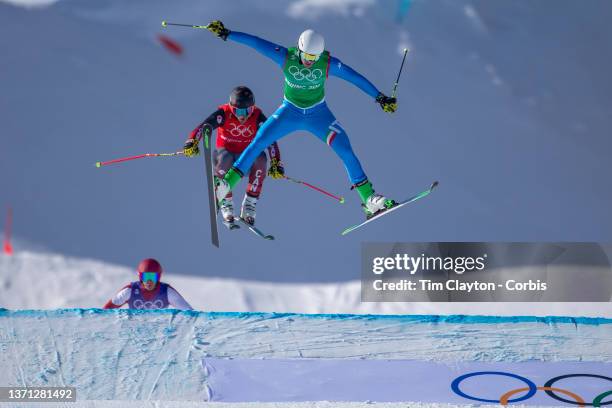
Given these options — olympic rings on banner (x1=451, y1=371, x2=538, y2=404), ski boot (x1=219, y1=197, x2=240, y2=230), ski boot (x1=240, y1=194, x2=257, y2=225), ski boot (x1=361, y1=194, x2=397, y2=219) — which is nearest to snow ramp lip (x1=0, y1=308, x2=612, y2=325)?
olympic rings on banner (x1=451, y1=371, x2=538, y2=404)

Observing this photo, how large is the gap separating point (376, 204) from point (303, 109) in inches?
32.0

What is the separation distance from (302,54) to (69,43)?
4020 mm

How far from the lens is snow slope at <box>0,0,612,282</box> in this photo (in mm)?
8336

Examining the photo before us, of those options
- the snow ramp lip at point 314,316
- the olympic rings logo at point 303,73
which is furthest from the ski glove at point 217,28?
the snow ramp lip at point 314,316

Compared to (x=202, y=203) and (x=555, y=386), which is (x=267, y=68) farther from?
(x=555, y=386)

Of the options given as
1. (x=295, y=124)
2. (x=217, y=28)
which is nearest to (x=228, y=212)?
(x=295, y=124)

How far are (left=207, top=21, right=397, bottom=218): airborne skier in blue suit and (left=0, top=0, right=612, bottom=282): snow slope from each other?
8.76ft

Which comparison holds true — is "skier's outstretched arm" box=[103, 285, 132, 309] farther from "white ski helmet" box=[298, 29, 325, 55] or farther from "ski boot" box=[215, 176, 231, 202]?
"white ski helmet" box=[298, 29, 325, 55]

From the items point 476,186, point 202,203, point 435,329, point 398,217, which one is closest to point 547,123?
point 476,186

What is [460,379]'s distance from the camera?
14.4 ft

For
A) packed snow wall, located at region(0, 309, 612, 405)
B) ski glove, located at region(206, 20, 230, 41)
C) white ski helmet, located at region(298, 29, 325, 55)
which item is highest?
ski glove, located at region(206, 20, 230, 41)

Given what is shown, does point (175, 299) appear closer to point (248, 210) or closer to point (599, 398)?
point (248, 210)

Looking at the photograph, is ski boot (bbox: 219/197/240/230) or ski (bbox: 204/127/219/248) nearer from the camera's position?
ski (bbox: 204/127/219/248)

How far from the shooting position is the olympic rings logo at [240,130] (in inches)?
243
